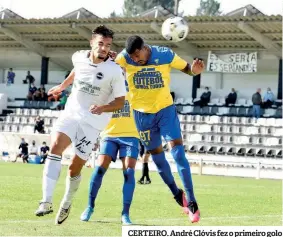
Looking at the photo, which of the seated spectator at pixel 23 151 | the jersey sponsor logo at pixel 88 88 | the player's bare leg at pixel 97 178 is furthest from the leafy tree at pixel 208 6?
the jersey sponsor logo at pixel 88 88

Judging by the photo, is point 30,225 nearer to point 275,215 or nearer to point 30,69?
point 275,215

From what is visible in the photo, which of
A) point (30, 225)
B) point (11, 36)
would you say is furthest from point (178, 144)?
point (11, 36)

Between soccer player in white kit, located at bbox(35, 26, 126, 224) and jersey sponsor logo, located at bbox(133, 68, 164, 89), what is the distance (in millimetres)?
749

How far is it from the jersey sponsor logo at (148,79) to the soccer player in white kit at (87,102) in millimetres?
749

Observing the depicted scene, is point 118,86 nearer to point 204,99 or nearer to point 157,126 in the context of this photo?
point 157,126

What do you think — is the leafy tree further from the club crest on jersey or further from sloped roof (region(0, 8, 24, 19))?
the club crest on jersey

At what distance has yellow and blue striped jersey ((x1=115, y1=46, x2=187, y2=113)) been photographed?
11219 mm

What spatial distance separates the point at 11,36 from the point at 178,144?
1469 inches

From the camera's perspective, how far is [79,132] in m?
10.3

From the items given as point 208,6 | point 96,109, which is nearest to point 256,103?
point 96,109

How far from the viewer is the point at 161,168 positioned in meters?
11.6

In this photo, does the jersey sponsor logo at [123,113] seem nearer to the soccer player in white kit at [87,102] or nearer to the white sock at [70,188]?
the soccer player in white kit at [87,102]

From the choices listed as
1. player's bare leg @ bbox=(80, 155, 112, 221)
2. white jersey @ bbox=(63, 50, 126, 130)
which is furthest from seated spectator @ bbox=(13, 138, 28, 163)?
white jersey @ bbox=(63, 50, 126, 130)

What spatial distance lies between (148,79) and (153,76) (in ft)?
0.27
